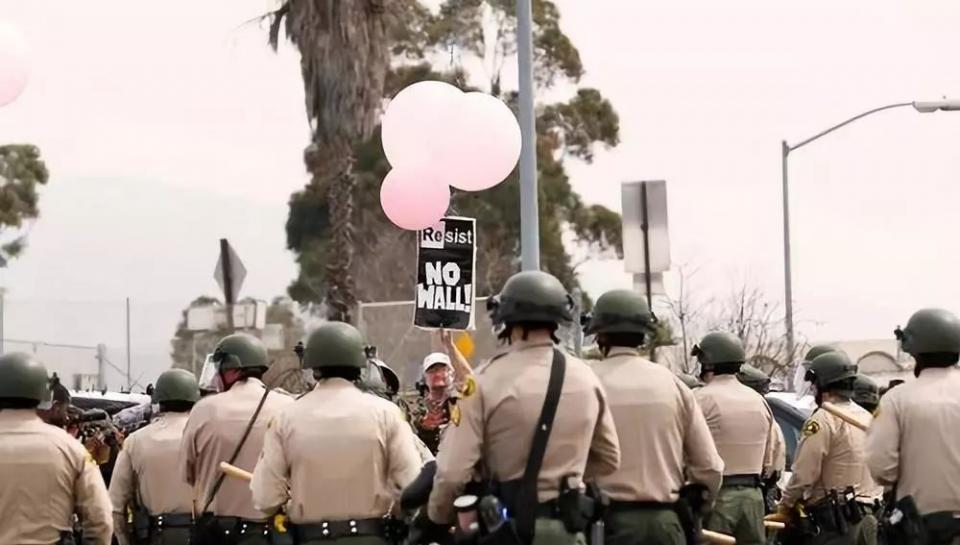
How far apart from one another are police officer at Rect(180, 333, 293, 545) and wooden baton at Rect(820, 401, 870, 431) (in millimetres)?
3775

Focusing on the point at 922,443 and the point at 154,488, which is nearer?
the point at 922,443

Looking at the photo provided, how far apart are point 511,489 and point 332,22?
2117cm

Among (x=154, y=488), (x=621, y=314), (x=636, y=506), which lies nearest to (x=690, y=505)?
(x=636, y=506)

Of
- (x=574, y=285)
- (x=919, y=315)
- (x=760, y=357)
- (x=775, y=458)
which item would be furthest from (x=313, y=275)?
(x=919, y=315)

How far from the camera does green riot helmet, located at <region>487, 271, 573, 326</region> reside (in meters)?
8.10

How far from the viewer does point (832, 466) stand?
1222 cm

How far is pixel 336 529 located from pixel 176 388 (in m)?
3.64

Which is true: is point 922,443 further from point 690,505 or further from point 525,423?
point 525,423

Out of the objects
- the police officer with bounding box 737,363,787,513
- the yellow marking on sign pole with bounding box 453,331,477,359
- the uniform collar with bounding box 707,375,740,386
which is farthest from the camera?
the yellow marking on sign pole with bounding box 453,331,477,359

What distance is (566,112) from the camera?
40.1 m

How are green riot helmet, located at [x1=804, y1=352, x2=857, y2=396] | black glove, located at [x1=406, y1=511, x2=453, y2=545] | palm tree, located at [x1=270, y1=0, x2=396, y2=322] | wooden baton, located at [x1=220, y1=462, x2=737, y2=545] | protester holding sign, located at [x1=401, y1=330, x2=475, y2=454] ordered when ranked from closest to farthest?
black glove, located at [x1=406, y1=511, x2=453, y2=545], wooden baton, located at [x1=220, y1=462, x2=737, y2=545], green riot helmet, located at [x1=804, y1=352, x2=857, y2=396], protester holding sign, located at [x1=401, y1=330, x2=475, y2=454], palm tree, located at [x1=270, y1=0, x2=396, y2=322]

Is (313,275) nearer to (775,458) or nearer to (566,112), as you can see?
(566,112)

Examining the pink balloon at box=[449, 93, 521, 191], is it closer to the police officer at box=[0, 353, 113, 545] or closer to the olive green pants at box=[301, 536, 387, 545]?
the police officer at box=[0, 353, 113, 545]

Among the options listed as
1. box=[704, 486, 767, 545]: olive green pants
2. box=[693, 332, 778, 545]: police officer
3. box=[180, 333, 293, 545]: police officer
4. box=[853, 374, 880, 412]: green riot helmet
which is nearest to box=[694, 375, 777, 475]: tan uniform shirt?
box=[693, 332, 778, 545]: police officer
